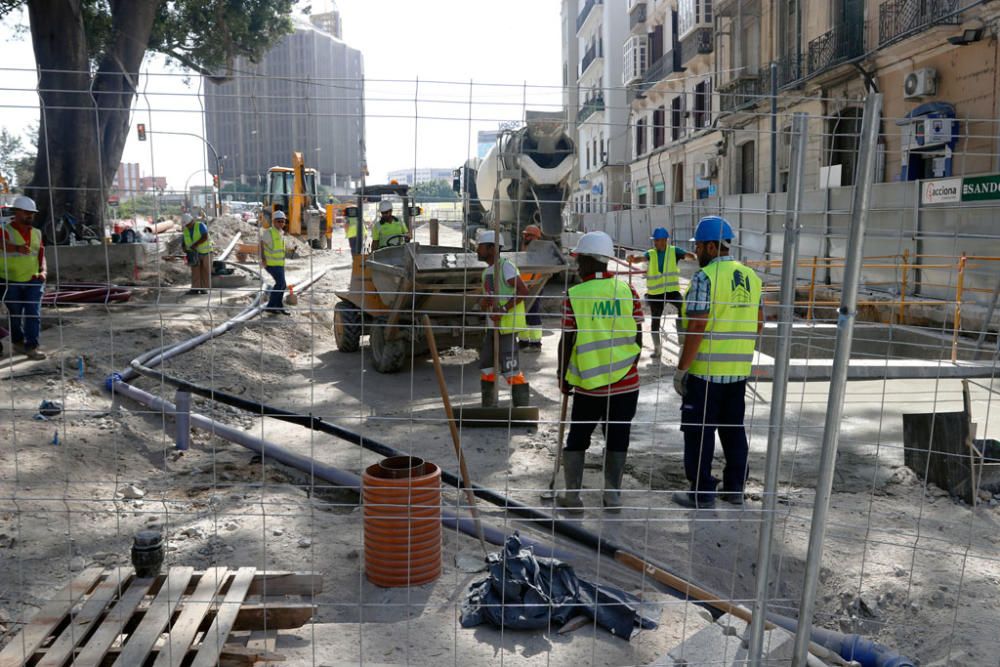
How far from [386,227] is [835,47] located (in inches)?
523

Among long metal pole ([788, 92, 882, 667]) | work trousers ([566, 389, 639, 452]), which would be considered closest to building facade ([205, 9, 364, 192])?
long metal pole ([788, 92, 882, 667])

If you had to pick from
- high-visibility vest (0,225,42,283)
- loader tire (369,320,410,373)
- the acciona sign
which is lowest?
loader tire (369,320,410,373)

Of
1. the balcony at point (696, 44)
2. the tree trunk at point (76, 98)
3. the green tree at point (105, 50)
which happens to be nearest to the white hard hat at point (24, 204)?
the green tree at point (105, 50)

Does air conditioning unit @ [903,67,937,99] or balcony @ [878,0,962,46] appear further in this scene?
air conditioning unit @ [903,67,937,99]

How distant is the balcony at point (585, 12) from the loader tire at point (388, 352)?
41.8 meters

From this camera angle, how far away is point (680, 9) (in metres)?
29.5

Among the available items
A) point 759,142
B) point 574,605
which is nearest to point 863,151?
point 574,605

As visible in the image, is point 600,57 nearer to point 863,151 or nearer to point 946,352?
point 946,352

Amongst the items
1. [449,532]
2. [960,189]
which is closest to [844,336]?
[449,532]

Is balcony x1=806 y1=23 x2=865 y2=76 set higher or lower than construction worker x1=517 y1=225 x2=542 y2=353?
higher

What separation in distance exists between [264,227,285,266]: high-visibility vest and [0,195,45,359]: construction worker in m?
3.96

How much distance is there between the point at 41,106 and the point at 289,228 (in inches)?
495

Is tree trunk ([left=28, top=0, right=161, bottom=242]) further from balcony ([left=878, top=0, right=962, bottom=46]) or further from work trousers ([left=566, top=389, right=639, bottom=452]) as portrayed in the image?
balcony ([left=878, top=0, right=962, bottom=46])

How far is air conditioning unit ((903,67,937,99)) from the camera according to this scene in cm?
1555
